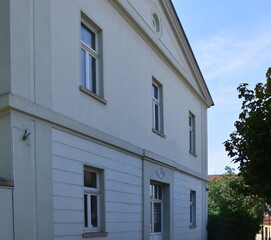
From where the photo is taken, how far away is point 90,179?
8.96 metres

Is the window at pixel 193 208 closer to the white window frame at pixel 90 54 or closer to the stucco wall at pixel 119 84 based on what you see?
the stucco wall at pixel 119 84

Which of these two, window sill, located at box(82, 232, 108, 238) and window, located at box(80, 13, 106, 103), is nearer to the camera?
window sill, located at box(82, 232, 108, 238)

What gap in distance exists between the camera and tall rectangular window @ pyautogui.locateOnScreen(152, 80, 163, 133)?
13211 mm

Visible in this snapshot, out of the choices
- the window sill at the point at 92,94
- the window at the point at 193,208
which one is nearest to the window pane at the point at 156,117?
the window sill at the point at 92,94

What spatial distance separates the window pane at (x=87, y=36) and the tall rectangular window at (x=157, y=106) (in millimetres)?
3953

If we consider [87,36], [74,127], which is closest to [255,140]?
[74,127]

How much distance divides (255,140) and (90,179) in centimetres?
378

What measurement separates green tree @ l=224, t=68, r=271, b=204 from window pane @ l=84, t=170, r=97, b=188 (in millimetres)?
3023

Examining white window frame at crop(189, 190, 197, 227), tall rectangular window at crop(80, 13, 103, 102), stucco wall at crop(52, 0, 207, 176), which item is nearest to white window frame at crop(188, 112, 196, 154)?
stucco wall at crop(52, 0, 207, 176)

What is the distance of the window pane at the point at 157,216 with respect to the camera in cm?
1291

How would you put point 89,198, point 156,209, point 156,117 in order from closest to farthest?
1. point 89,198
2. point 156,209
3. point 156,117

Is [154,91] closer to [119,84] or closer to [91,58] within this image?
[119,84]

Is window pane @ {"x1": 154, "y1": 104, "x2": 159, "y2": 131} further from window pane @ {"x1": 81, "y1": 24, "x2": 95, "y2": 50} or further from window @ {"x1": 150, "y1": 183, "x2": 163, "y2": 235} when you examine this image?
window pane @ {"x1": 81, "y1": 24, "x2": 95, "y2": 50}

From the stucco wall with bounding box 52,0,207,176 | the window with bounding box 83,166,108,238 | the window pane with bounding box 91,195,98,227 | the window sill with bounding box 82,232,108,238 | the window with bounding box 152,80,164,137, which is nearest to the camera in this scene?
the stucco wall with bounding box 52,0,207,176
